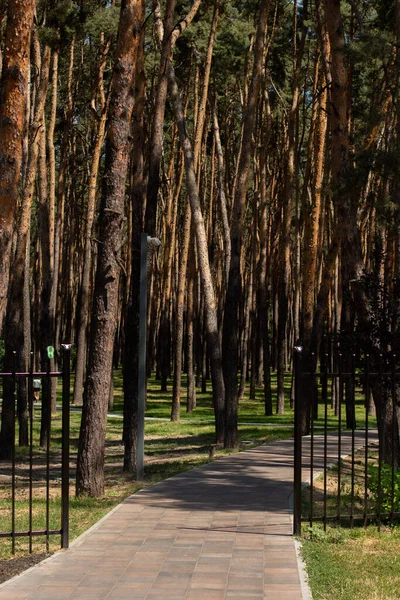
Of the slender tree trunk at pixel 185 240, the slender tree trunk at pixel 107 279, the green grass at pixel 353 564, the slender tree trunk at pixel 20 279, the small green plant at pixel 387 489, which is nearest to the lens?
the green grass at pixel 353 564

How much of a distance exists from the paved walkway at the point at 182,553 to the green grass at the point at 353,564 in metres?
0.19

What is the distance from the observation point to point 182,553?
884 cm

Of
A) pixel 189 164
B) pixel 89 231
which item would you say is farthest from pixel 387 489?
pixel 89 231

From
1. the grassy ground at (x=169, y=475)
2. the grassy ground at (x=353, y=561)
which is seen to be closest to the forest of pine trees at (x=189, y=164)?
the grassy ground at (x=169, y=475)

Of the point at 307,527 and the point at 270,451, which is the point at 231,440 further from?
the point at 307,527

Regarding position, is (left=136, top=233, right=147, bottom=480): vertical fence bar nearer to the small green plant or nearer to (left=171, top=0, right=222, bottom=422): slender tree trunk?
the small green plant

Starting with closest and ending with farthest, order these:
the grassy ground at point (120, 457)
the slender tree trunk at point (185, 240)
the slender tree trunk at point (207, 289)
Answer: the grassy ground at point (120, 457) < the slender tree trunk at point (207, 289) < the slender tree trunk at point (185, 240)

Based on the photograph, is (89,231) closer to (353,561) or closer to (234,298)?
(234,298)

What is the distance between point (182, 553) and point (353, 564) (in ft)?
4.84

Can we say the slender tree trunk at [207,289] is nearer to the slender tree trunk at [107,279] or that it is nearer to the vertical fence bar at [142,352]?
the vertical fence bar at [142,352]

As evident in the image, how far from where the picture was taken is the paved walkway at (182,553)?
749cm

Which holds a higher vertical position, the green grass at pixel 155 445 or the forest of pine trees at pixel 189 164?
the forest of pine trees at pixel 189 164

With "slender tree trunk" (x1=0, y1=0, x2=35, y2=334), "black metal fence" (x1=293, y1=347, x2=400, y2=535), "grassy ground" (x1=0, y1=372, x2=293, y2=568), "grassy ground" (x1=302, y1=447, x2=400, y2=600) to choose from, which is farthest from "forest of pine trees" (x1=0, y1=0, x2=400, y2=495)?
"grassy ground" (x1=302, y1=447, x2=400, y2=600)

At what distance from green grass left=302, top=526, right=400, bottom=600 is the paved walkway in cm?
19
